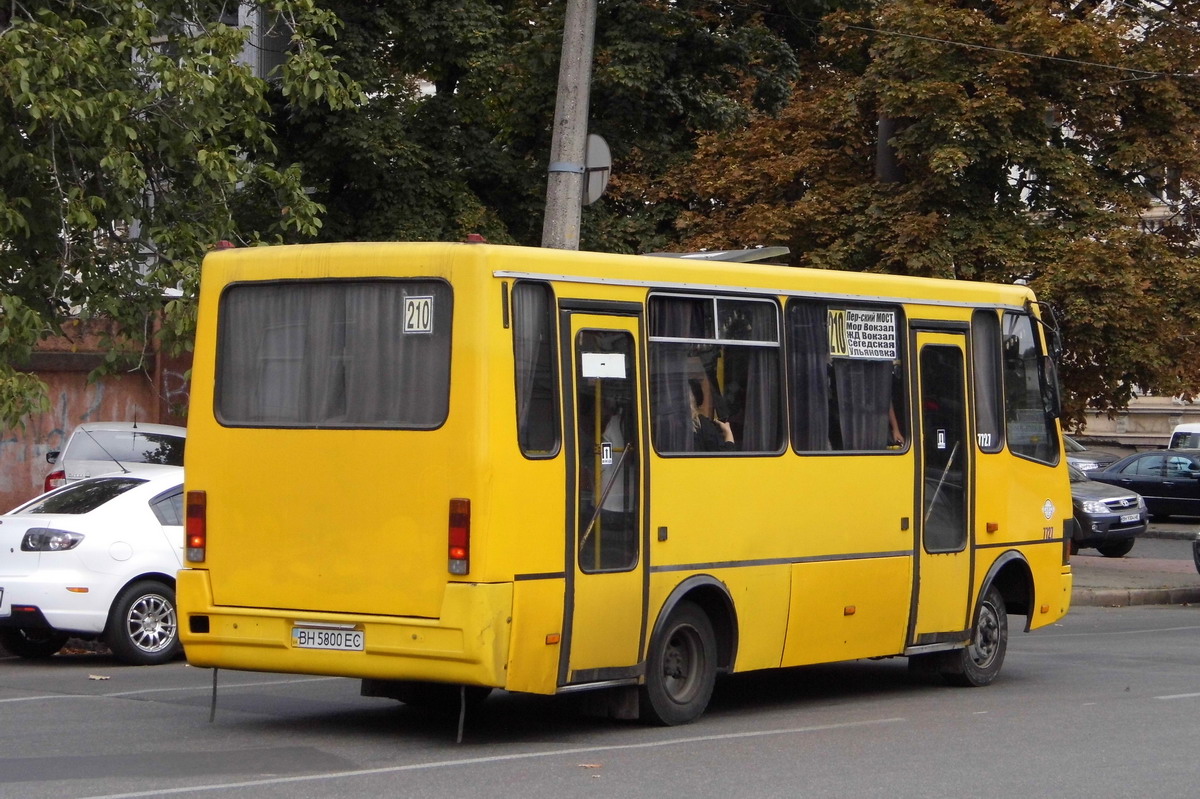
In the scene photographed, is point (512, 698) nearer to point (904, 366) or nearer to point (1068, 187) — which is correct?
point (904, 366)

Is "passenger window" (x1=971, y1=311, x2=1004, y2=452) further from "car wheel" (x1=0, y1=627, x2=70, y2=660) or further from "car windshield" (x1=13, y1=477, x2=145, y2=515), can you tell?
"car wheel" (x1=0, y1=627, x2=70, y2=660)

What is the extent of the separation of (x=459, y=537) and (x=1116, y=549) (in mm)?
22380

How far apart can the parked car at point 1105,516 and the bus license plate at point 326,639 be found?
2029cm

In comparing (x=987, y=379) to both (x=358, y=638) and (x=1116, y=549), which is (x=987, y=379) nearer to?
(x=358, y=638)

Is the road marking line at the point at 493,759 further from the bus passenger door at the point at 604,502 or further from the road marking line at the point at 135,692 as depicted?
the road marking line at the point at 135,692

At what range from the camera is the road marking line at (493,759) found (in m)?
7.96

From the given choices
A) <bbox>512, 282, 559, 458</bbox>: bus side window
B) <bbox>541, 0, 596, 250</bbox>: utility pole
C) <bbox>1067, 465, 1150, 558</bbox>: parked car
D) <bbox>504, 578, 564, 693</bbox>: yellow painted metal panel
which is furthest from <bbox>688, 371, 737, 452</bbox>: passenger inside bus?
<bbox>1067, 465, 1150, 558</bbox>: parked car

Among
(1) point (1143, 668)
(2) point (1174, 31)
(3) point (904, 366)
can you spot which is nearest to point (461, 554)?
(3) point (904, 366)

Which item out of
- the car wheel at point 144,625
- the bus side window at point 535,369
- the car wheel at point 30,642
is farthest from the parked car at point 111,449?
the bus side window at point 535,369

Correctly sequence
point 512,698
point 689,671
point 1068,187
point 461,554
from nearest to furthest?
point 461,554 < point 689,671 < point 512,698 < point 1068,187

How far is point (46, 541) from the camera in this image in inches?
528

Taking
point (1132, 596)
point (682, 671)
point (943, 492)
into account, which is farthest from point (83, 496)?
point (1132, 596)

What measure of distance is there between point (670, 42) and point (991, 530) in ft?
40.1

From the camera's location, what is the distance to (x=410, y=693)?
1086 cm
